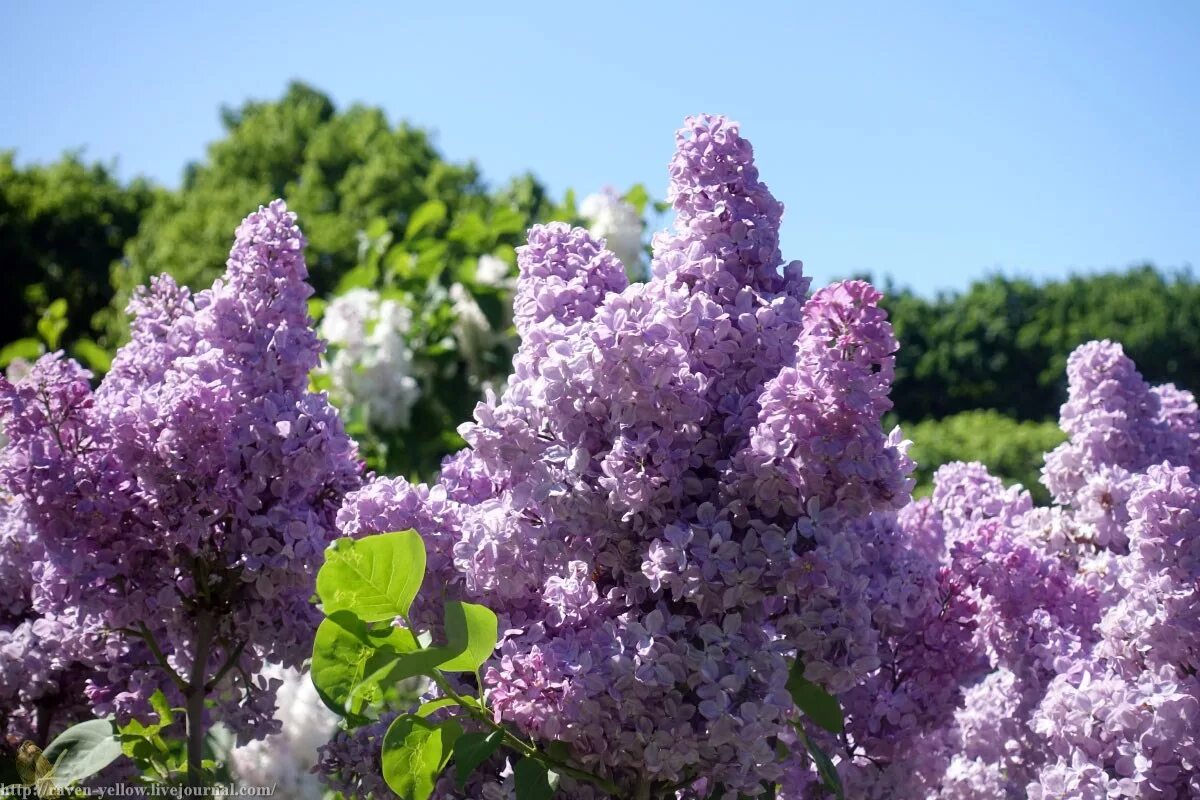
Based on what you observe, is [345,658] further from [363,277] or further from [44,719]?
[363,277]

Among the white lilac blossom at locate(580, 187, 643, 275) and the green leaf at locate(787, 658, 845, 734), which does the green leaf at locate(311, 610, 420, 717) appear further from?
the white lilac blossom at locate(580, 187, 643, 275)

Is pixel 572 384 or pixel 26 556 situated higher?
pixel 26 556

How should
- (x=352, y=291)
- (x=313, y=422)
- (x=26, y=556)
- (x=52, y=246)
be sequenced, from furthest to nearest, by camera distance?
(x=52, y=246) → (x=352, y=291) → (x=26, y=556) → (x=313, y=422)

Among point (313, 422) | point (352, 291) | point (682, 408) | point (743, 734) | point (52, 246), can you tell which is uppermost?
point (52, 246)

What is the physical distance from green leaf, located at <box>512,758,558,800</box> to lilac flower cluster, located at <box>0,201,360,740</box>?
49 cm

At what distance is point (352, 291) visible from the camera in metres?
5.50

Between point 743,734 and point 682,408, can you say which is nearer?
point 743,734

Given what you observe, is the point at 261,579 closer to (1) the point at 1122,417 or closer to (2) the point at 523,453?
(2) the point at 523,453

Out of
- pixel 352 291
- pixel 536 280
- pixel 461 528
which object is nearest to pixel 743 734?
pixel 461 528

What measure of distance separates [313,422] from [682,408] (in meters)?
0.62

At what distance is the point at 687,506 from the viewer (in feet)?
4.90

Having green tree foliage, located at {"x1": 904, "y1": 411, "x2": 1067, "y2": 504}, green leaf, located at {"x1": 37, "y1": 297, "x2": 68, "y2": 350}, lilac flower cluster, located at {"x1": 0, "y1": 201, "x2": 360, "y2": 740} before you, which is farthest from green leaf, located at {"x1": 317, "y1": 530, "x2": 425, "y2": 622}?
green tree foliage, located at {"x1": 904, "y1": 411, "x2": 1067, "y2": 504}

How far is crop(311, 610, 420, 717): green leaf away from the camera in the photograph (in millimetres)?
1367

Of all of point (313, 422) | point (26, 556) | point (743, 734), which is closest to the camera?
point (743, 734)
